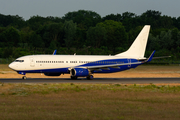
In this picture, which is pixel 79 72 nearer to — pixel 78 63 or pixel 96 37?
pixel 78 63

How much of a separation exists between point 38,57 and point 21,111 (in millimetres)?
29404

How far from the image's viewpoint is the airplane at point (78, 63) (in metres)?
47.1

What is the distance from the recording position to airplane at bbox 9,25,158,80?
155 ft

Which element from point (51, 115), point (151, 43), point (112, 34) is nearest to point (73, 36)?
point (112, 34)

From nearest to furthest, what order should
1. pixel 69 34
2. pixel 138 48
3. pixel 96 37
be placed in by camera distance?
pixel 138 48, pixel 69 34, pixel 96 37

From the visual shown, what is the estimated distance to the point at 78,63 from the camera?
1987 inches

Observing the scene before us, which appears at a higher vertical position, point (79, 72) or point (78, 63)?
point (78, 63)

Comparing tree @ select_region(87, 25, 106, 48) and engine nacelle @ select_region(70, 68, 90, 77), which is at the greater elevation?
tree @ select_region(87, 25, 106, 48)

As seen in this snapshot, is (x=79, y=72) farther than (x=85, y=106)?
Yes

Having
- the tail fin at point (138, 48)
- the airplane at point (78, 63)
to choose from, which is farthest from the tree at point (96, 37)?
the airplane at point (78, 63)

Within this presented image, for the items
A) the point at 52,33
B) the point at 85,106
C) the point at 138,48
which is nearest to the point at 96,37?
the point at 52,33

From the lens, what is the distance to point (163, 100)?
25.1m

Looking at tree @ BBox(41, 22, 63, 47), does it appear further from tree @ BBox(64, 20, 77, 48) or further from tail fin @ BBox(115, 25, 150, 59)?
tail fin @ BBox(115, 25, 150, 59)

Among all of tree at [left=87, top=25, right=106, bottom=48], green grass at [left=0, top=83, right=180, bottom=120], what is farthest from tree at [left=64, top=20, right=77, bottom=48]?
green grass at [left=0, top=83, right=180, bottom=120]
